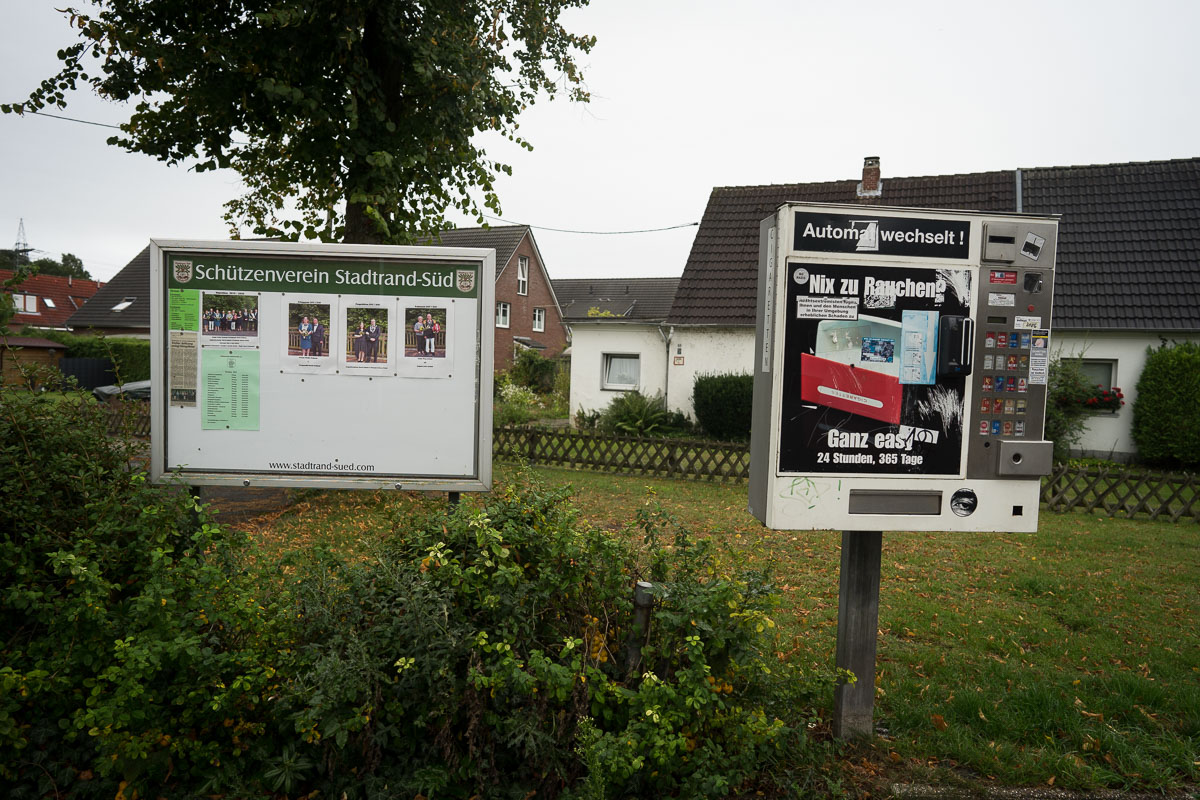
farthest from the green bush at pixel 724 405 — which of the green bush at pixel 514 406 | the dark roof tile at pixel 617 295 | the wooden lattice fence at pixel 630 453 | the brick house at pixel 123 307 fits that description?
the brick house at pixel 123 307

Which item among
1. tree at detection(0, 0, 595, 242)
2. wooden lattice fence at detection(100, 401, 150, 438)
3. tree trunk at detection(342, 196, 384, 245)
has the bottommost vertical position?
wooden lattice fence at detection(100, 401, 150, 438)

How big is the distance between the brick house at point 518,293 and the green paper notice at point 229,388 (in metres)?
30.0

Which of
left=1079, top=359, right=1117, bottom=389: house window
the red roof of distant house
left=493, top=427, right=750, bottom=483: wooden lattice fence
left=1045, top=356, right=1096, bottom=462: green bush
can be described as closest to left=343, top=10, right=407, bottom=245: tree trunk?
left=493, top=427, right=750, bottom=483: wooden lattice fence

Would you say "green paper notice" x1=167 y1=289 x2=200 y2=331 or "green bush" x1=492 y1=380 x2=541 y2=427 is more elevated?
"green paper notice" x1=167 y1=289 x2=200 y2=331

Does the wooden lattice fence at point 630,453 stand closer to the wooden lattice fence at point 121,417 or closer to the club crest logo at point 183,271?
the club crest logo at point 183,271

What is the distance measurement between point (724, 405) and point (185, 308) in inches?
575

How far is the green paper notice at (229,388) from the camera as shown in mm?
4840

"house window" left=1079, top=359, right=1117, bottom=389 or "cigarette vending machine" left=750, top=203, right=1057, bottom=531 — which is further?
"house window" left=1079, top=359, right=1117, bottom=389

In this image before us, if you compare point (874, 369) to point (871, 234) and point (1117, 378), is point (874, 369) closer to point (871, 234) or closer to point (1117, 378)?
point (871, 234)

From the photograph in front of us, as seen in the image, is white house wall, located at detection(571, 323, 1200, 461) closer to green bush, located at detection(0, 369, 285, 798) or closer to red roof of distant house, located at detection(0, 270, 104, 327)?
green bush, located at detection(0, 369, 285, 798)

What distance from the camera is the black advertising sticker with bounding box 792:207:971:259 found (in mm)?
3600

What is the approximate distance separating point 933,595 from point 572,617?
4.66m

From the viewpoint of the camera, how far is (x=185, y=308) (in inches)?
189

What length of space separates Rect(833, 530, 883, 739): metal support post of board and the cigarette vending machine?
0.93 ft
